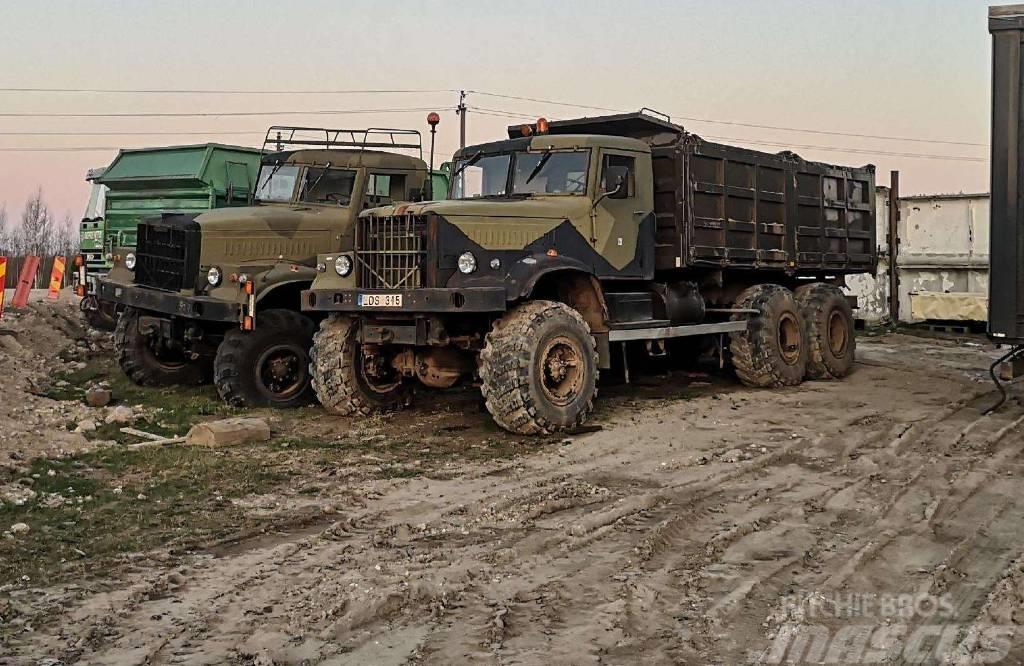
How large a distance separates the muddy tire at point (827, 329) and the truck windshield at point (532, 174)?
415cm

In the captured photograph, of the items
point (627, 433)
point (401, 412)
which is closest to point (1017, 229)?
point (627, 433)

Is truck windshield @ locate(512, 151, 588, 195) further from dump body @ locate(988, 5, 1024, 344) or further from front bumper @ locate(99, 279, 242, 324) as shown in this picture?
dump body @ locate(988, 5, 1024, 344)

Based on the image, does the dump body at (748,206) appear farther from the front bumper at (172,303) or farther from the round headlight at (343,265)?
the front bumper at (172,303)

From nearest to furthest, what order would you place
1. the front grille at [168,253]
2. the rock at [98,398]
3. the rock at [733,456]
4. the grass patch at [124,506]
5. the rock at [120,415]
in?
the grass patch at [124,506] → the rock at [733,456] → the rock at [120,415] → the rock at [98,398] → the front grille at [168,253]

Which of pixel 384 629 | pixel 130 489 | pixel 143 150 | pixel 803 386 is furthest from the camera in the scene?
pixel 143 150

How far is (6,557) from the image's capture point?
5.00 metres

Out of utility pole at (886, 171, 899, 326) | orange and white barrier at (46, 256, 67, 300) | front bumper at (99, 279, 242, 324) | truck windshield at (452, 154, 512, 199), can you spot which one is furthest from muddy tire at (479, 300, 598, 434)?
orange and white barrier at (46, 256, 67, 300)

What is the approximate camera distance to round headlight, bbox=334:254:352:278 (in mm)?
9234

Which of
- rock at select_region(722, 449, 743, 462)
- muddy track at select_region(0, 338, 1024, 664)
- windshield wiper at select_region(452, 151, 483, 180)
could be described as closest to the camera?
muddy track at select_region(0, 338, 1024, 664)

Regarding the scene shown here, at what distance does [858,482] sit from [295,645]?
4.17m

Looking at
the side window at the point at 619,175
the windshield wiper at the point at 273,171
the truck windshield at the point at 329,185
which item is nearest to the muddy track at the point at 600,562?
the side window at the point at 619,175

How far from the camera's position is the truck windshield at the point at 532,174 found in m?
9.73

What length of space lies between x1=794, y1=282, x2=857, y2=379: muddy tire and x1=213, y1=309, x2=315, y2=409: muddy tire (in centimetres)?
594

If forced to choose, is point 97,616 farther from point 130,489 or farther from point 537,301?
point 537,301
